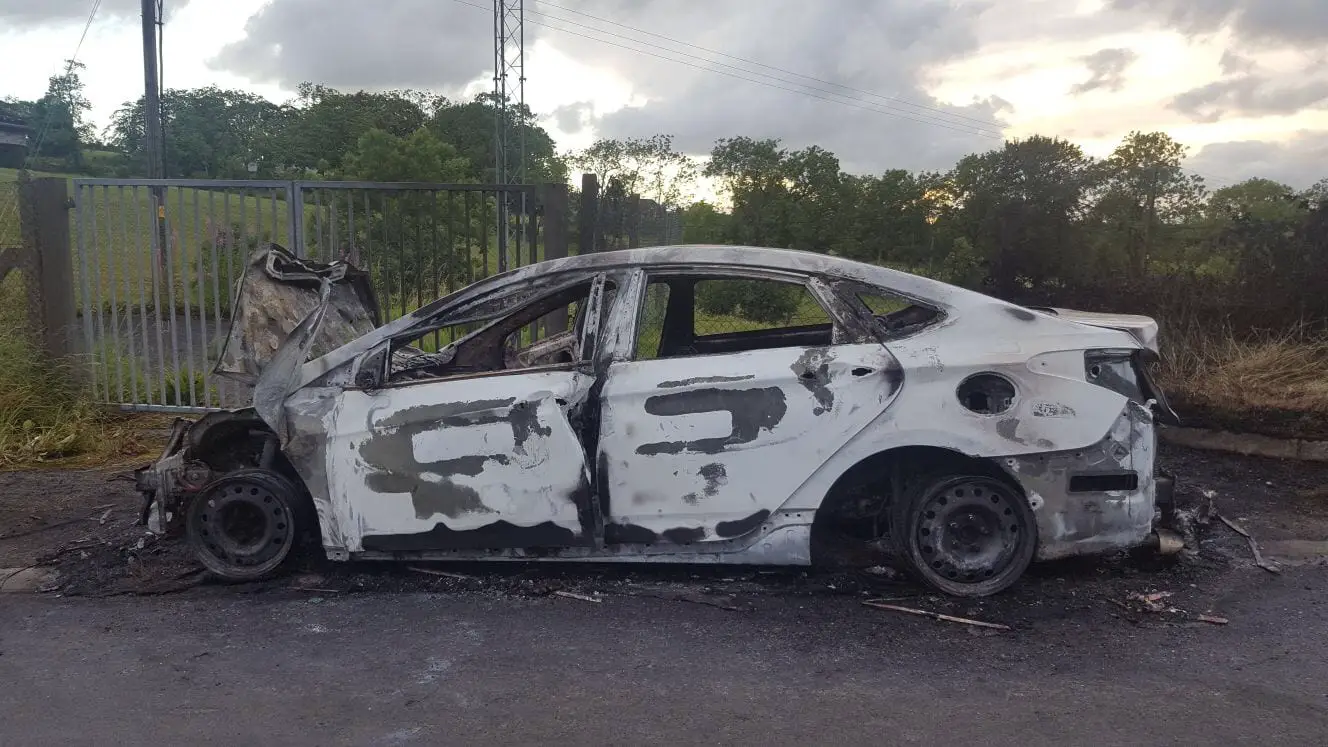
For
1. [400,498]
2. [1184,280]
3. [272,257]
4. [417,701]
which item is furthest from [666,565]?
[1184,280]

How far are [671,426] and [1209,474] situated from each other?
173 inches

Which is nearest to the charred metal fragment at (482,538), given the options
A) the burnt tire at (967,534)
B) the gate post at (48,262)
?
the burnt tire at (967,534)

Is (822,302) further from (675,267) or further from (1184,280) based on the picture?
(1184,280)

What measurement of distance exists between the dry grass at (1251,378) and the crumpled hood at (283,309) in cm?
605

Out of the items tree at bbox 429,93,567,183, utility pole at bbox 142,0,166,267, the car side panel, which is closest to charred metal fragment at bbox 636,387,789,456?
the car side panel

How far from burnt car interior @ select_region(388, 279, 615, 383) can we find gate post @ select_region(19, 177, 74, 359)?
15.0 feet

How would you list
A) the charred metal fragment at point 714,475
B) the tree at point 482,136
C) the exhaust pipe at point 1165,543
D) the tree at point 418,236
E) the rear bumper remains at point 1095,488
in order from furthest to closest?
the tree at point 482,136 → the tree at point 418,236 → the exhaust pipe at point 1165,543 → the charred metal fragment at point 714,475 → the rear bumper remains at point 1095,488

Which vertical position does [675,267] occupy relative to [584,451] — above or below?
above

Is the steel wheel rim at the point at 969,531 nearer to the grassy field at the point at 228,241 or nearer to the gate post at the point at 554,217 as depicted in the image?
the gate post at the point at 554,217

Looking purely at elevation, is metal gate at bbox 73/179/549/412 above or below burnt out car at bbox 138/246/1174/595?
above

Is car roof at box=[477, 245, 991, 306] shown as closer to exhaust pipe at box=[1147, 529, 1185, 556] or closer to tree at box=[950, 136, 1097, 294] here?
exhaust pipe at box=[1147, 529, 1185, 556]

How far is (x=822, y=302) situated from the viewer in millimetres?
4168

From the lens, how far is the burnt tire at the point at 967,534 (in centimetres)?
402

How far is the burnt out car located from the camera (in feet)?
12.9
